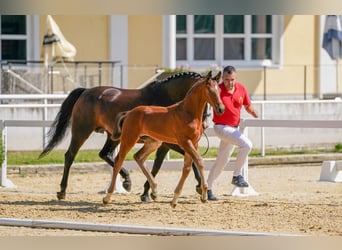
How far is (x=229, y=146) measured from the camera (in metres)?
10.4

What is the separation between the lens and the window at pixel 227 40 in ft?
Result: 79.4

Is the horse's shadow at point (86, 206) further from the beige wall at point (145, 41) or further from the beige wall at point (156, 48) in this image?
the beige wall at point (145, 41)

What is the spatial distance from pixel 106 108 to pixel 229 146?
154 cm

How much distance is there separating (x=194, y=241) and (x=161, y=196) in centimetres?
820

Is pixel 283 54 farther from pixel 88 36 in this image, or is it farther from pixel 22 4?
pixel 22 4

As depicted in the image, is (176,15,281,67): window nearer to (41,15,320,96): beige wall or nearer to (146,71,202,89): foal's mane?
(41,15,320,96): beige wall

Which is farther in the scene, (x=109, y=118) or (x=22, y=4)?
(x=109, y=118)

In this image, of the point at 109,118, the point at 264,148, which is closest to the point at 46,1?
the point at 109,118

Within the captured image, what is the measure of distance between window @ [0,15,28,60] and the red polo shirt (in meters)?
12.8

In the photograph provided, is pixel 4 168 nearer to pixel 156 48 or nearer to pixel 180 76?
pixel 180 76

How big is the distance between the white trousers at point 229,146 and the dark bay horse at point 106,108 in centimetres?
31

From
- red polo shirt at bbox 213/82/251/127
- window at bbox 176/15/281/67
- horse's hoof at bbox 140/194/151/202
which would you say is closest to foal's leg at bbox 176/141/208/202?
red polo shirt at bbox 213/82/251/127

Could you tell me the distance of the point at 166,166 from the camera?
12.0 metres

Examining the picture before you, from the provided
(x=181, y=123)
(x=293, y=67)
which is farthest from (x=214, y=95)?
(x=293, y=67)
